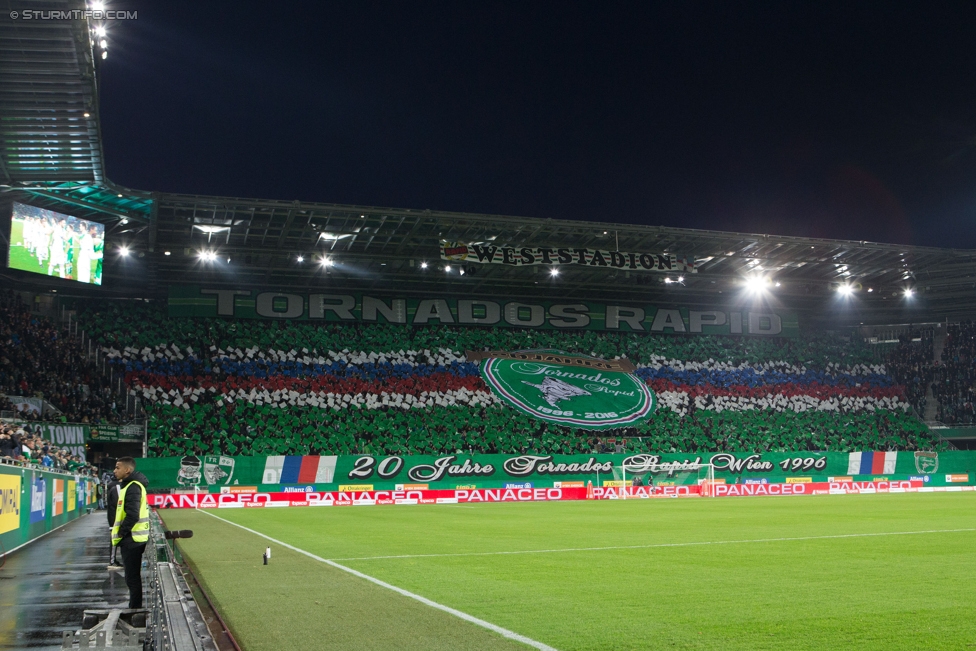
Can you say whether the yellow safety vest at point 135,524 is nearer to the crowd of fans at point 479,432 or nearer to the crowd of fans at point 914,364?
the crowd of fans at point 479,432

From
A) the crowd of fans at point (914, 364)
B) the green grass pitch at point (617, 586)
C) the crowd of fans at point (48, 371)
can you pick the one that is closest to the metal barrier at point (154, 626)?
the green grass pitch at point (617, 586)

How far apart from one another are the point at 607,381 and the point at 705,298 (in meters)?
12.2

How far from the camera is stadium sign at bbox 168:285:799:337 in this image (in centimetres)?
5338

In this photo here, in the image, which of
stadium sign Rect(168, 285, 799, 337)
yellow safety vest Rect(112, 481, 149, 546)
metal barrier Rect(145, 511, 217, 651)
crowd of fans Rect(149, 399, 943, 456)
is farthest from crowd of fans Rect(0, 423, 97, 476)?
stadium sign Rect(168, 285, 799, 337)

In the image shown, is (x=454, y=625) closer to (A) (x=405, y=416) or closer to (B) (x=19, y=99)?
(B) (x=19, y=99)

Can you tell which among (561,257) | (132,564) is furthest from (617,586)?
(561,257)

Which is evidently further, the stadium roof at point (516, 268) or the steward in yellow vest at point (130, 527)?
the stadium roof at point (516, 268)

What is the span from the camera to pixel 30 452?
85.0 ft

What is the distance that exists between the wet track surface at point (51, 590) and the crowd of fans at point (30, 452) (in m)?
3.30

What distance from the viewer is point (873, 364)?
6347cm

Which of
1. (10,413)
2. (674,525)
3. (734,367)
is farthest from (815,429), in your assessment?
(10,413)

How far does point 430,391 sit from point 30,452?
91.1 feet

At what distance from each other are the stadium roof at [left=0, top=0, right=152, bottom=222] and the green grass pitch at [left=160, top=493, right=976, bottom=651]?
565 inches

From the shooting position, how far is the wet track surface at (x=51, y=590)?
872cm
